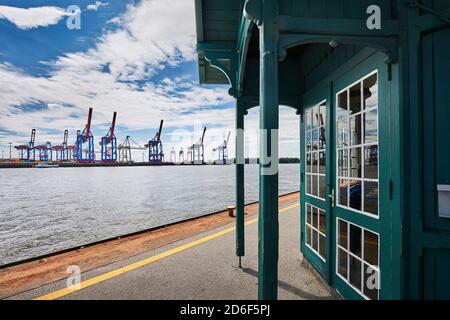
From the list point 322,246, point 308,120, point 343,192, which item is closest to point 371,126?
point 343,192

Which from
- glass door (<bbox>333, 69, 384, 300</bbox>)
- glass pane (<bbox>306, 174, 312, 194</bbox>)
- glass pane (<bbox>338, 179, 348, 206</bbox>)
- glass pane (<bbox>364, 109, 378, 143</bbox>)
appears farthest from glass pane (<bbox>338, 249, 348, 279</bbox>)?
glass pane (<bbox>364, 109, 378, 143</bbox>)

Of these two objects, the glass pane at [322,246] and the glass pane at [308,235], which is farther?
the glass pane at [308,235]

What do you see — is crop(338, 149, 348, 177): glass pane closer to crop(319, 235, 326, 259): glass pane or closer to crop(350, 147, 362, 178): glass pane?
crop(350, 147, 362, 178): glass pane

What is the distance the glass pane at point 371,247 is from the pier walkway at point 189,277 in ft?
3.07

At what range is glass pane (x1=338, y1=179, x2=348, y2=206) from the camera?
9.94 ft

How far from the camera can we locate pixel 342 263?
3.17m

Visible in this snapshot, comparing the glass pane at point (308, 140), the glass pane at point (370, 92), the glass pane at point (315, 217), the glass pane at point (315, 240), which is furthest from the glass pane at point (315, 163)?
the glass pane at point (370, 92)

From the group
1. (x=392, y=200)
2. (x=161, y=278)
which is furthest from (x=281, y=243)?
(x=392, y=200)

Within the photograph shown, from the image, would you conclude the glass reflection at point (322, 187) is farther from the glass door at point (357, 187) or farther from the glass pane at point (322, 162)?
the glass door at point (357, 187)

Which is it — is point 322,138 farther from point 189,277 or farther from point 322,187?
point 189,277

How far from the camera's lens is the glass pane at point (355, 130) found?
9.10ft

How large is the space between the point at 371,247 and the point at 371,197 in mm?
509

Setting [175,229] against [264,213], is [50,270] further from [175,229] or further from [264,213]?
[264,213]

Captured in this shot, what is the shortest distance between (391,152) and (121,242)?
544 centimetres
